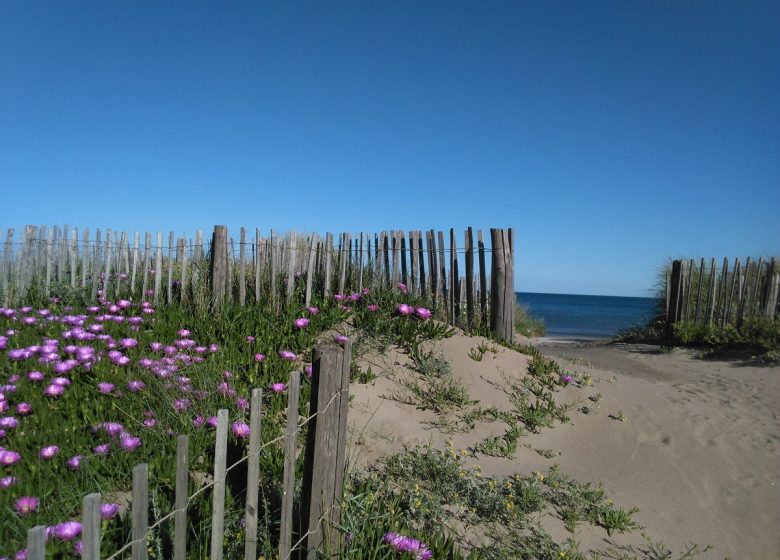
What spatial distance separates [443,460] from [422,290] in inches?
145

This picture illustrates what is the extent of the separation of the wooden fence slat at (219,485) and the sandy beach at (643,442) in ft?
6.81

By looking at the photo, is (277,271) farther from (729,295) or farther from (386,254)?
(729,295)

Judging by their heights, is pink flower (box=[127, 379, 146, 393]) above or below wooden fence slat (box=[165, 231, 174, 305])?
below

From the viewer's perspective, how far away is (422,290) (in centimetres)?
736

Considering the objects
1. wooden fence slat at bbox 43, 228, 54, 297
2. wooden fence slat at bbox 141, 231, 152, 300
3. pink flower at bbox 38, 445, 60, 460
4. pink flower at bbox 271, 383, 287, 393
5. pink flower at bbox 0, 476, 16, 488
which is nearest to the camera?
pink flower at bbox 0, 476, 16, 488

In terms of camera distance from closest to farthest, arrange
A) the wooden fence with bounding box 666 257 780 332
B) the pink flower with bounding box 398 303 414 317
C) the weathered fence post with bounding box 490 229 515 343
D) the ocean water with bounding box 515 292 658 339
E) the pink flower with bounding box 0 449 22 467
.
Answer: the pink flower with bounding box 0 449 22 467 → the pink flower with bounding box 398 303 414 317 → the weathered fence post with bounding box 490 229 515 343 → the wooden fence with bounding box 666 257 780 332 → the ocean water with bounding box 515 292 658 339

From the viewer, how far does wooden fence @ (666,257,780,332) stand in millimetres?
10062

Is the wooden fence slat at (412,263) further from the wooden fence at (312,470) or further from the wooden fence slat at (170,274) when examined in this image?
the wooden fence at (312,470)

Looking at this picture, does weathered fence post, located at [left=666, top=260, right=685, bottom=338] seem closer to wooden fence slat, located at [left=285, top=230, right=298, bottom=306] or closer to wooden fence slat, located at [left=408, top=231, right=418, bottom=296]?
wooden fence slat, located at [left=408, top=231, right=418, bottom=296]

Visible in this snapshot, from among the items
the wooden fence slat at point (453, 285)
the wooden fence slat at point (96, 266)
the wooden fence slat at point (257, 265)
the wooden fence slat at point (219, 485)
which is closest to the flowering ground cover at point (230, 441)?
the wooden fence slat at point (219, 485)

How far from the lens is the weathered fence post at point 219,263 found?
6.73 metres

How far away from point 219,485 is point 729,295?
442 inches

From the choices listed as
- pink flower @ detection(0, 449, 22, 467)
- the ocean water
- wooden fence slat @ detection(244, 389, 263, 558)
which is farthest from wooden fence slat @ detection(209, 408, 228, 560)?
the ocean water

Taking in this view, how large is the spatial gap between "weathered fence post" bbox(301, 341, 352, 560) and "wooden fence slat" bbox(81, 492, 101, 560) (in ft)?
3.45
